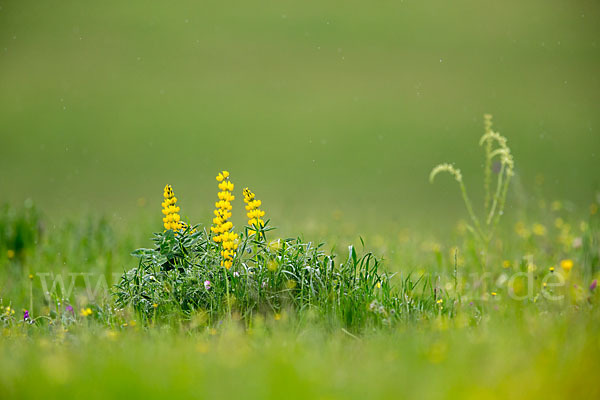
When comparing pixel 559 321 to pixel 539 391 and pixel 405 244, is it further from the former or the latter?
pixel 405 244

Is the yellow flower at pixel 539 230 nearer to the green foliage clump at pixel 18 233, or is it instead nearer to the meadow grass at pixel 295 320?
the meadow grass at pixel 295 320

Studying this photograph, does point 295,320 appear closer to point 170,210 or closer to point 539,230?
point 170,210

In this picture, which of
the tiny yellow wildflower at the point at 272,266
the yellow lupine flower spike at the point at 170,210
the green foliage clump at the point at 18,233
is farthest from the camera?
the green foliage clump at the point at 18,233

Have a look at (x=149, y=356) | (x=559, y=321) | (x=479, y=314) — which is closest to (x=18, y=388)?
(x=149, y=356)

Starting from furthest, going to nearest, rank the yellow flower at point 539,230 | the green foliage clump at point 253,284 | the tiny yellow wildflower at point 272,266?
the yellow flower at point 539,230
the tiny yellow wildflower at point 272,266
the green foliage clump at point 253,284

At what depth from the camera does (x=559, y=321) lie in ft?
10.0

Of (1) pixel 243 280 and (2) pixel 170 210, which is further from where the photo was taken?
(2) pixel 170 210

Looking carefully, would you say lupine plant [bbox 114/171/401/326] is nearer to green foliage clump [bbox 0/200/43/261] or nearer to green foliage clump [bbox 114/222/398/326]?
green foliage clump [bbox 114/222/398/326]

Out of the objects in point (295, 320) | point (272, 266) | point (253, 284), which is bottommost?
point (295, 320)

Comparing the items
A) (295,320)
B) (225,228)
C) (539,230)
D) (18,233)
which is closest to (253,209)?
(225,228)

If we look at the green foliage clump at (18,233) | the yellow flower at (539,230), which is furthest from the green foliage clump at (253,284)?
the yellow flower at (539,230)

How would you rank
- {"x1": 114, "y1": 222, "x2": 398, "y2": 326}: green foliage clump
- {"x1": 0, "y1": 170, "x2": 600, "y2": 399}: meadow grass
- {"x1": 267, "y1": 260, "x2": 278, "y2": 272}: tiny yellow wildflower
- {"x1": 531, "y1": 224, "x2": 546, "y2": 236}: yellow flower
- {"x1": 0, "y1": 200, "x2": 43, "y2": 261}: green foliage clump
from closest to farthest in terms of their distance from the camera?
{"x1": 0, "y1": 170, "x2": 600, "y2": 399}: meadow grass < {"x1": 114, "y1": 222, "x2": 398, "y2": 326}: green foliage clump < {"x1": 267, "y1": 260, "x2": 278, "y2": 272}: tiny yellow wildflower < {"x1": 0, "y1": 200, "x2": 43, "y2": 261}: green foliage clump < {"x1": 531, "y1": 224, "x2": 546, "y2": 236}: yellow flower

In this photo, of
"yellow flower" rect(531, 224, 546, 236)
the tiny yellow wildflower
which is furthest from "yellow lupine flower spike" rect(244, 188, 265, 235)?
"yellow flower" rect(531, 224, 546, 236)

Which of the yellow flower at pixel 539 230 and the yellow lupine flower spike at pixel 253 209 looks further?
the yellow flower at pixel 539 230
